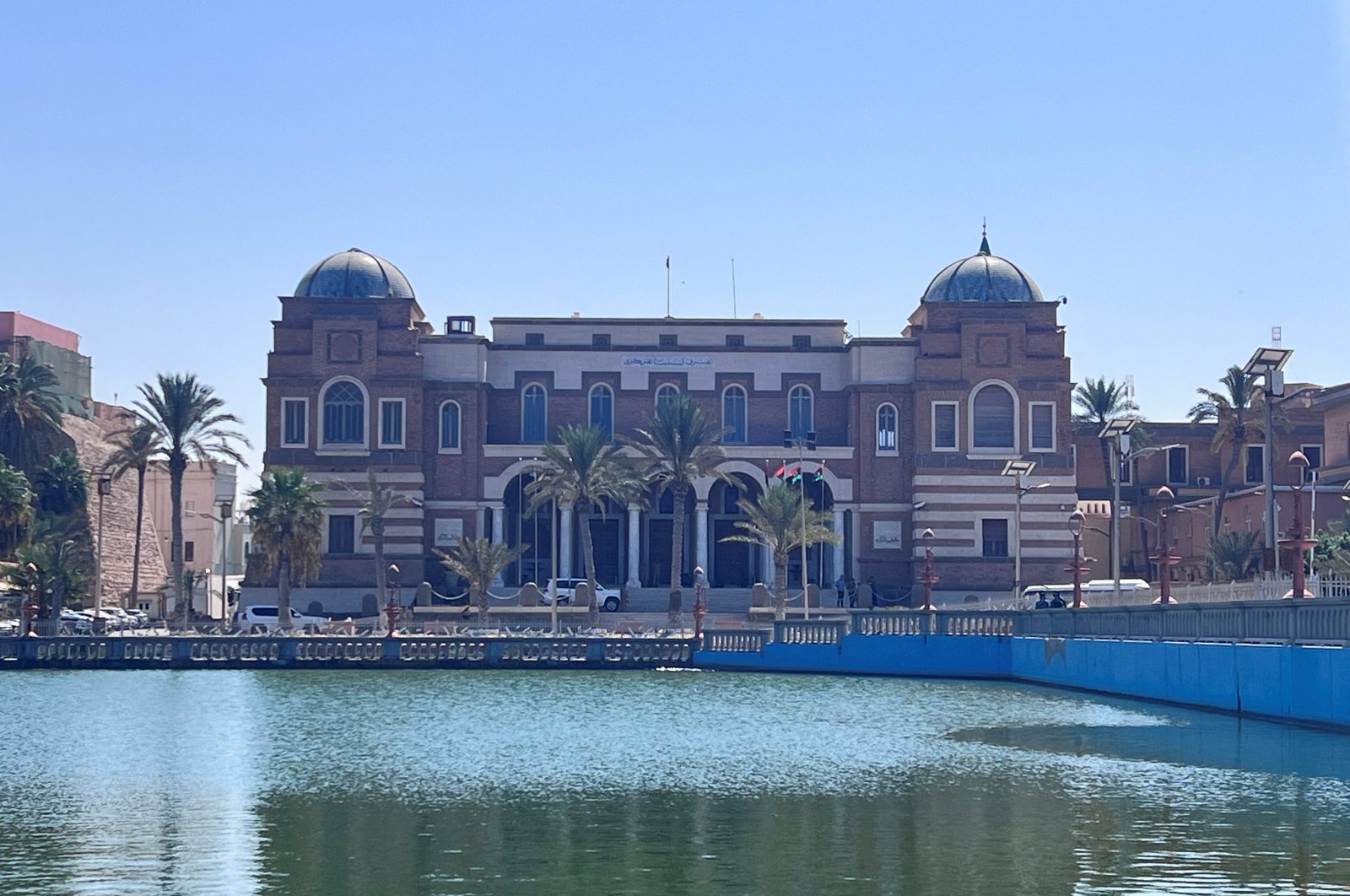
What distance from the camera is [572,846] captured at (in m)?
23.0

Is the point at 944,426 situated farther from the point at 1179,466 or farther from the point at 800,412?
the point at 1179,466

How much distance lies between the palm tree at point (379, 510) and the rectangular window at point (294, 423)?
14.6 feet

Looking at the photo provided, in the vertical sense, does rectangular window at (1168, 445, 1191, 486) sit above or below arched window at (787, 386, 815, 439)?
below

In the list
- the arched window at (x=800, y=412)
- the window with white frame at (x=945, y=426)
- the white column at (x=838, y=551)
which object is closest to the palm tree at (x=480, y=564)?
the white column at (x=838, y=551)

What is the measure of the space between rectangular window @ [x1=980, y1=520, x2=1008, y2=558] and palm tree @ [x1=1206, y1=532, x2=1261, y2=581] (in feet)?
40.8

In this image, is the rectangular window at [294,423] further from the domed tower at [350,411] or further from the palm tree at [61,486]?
the palm tree at [61,486]

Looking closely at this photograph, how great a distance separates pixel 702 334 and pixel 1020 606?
34.8 m

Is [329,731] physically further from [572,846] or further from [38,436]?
[38,436]

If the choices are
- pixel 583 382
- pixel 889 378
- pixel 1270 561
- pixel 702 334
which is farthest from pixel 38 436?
pixel 1270 561

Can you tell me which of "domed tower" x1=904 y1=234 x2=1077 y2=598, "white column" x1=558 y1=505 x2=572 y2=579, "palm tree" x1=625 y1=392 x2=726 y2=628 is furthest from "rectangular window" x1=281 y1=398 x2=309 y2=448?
"domed tower" x1=904 y1=234 x2=1077 y2=598

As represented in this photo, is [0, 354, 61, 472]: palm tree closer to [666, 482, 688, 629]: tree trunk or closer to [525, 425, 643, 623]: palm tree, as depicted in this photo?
[525, 425, 643, 623]: palm tree

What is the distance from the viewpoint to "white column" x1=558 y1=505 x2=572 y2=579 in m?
90.9

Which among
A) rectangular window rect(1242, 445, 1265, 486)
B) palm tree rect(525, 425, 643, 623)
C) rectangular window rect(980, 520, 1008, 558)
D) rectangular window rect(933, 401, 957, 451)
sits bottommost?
rectangular window rect(980, 520, 1008, 558)

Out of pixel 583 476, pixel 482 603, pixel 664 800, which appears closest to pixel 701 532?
pixel 583 476
